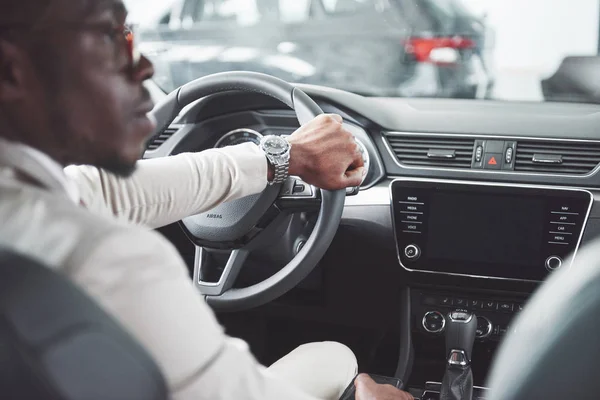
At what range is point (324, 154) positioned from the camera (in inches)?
60.4

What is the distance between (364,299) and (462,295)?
0.26m

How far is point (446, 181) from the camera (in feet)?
6.05

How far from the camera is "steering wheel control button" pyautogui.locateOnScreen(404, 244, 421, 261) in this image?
1.91 metres

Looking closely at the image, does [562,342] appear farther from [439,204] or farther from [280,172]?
[439,204]

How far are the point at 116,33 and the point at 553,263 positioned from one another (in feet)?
4.25

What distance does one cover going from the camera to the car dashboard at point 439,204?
178 cm

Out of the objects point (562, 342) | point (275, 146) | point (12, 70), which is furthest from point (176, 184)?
point (562, 342)

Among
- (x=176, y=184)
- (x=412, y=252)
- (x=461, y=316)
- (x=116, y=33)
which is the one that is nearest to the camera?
(x=116, y=33)

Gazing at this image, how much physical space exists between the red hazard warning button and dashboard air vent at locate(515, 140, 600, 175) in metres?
0.04

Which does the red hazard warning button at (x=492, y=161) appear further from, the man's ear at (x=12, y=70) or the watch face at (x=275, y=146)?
the man's ear at (x=12, y=70)

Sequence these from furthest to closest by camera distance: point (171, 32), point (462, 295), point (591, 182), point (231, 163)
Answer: point (171, 32) → point (462, 295) → point (591, 182) → point (231, 163)

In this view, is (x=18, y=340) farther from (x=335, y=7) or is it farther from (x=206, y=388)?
(x=335, y=7)

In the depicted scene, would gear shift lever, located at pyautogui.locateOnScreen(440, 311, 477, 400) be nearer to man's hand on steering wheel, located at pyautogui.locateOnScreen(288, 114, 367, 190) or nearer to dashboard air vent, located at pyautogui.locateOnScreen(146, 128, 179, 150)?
man's hand on steering wheel, located at pyautogui.locateOnScreen(288, 114, 367, 190)

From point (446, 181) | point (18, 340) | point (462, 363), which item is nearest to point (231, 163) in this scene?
point (446, 181)
